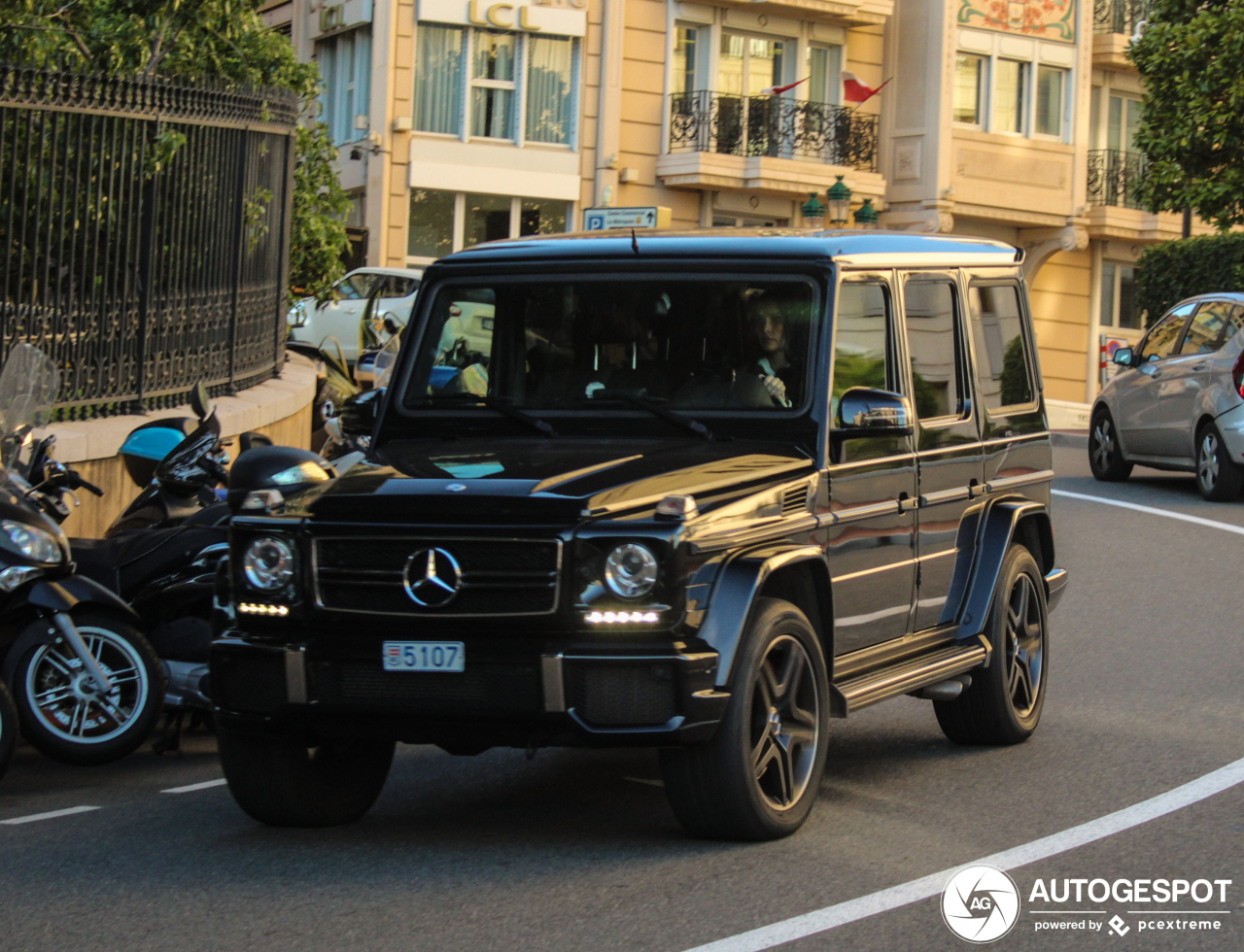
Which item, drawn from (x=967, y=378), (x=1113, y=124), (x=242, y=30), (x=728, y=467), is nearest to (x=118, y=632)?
(x=728, y=467)

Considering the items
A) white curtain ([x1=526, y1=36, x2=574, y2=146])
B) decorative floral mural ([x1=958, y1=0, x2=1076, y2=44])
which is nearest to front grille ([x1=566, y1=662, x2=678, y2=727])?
white curtain ([x1=526, y1=36, x2=574, y2=146])

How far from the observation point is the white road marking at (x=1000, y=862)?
202 inches

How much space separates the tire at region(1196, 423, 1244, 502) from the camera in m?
17.7

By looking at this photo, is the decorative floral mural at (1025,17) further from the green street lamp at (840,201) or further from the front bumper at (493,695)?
the front bumper at (493,695)

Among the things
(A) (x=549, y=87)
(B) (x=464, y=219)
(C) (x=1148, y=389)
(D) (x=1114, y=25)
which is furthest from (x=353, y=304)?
(D) (x=1114, y=25)

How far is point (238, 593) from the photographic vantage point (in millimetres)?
6109

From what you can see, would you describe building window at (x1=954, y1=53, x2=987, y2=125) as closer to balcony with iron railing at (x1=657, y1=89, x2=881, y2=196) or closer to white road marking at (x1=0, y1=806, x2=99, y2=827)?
balcony with iron railing at (x1=657, y1=89, x2=881, y2=196)

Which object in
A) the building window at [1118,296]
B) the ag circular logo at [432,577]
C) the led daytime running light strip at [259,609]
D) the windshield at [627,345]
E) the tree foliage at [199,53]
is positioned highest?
the building window at [1118,296]

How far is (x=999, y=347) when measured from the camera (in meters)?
8.52

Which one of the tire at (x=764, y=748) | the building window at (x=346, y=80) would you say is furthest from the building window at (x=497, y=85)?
the tire at (x=764, y=748)

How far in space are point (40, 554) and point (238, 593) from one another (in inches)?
66.4

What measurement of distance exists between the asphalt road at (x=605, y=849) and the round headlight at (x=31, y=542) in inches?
34.8

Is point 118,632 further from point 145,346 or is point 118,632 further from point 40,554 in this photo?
point 145,346

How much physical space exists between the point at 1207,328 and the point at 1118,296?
2773 centimetres
